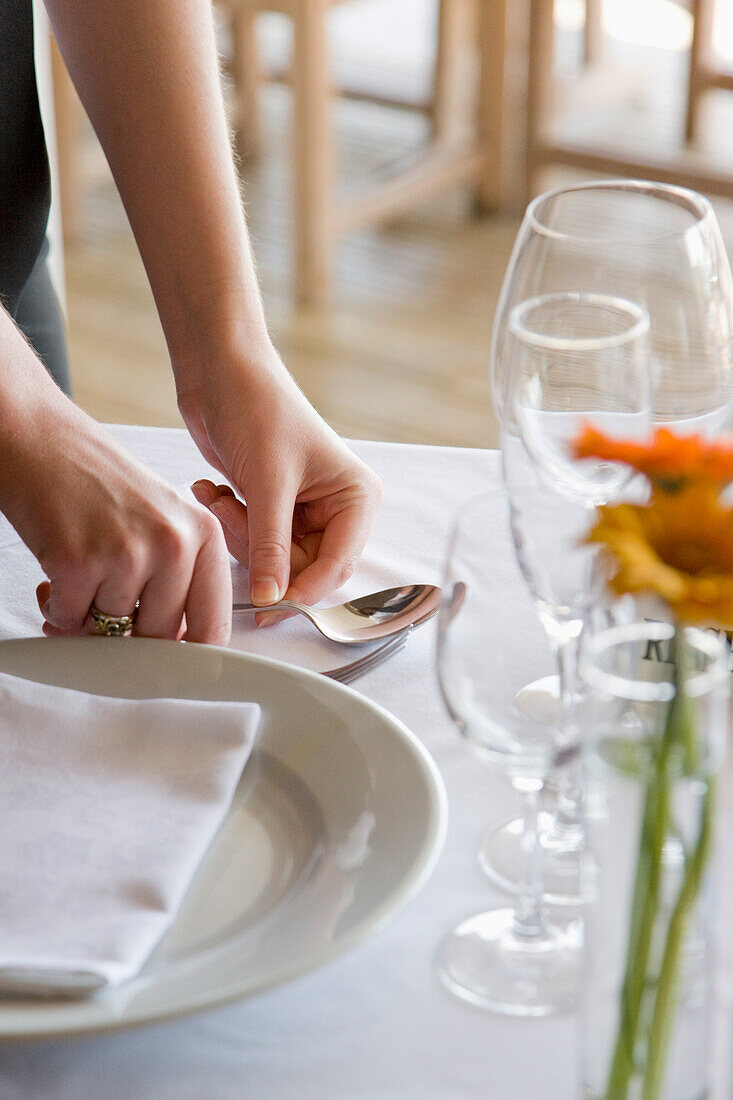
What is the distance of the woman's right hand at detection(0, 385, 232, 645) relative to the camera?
732mm

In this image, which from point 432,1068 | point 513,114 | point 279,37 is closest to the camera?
point 432,1068

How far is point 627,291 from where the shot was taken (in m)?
0.67

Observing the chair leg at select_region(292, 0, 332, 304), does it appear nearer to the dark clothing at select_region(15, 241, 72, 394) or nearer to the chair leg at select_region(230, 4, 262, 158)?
the chair leg at select_region(230, 4, 262, 158)

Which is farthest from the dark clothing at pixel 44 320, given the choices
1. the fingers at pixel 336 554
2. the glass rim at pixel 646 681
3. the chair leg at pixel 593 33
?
the chair leg at pixel 593 33

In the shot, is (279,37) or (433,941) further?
(279,37)

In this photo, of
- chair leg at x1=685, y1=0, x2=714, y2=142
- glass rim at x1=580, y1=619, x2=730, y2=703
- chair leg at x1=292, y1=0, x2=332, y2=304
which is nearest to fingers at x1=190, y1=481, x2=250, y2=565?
glass rim at x1=580, y1=619, x2=730, y2=703

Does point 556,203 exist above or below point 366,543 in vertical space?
above

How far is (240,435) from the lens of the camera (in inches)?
34.6

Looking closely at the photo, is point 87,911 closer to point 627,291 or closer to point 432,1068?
point 432,1068

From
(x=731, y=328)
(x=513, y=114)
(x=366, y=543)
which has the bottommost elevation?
(x=513, y=114)

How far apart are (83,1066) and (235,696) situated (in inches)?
8.8

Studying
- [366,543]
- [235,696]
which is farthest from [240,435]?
[235,696]

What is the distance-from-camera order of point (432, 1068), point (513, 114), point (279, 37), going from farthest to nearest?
point (279, 37), point (513, 114), point (432, 1068)

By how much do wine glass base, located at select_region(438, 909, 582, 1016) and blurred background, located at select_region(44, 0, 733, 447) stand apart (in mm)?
2026
